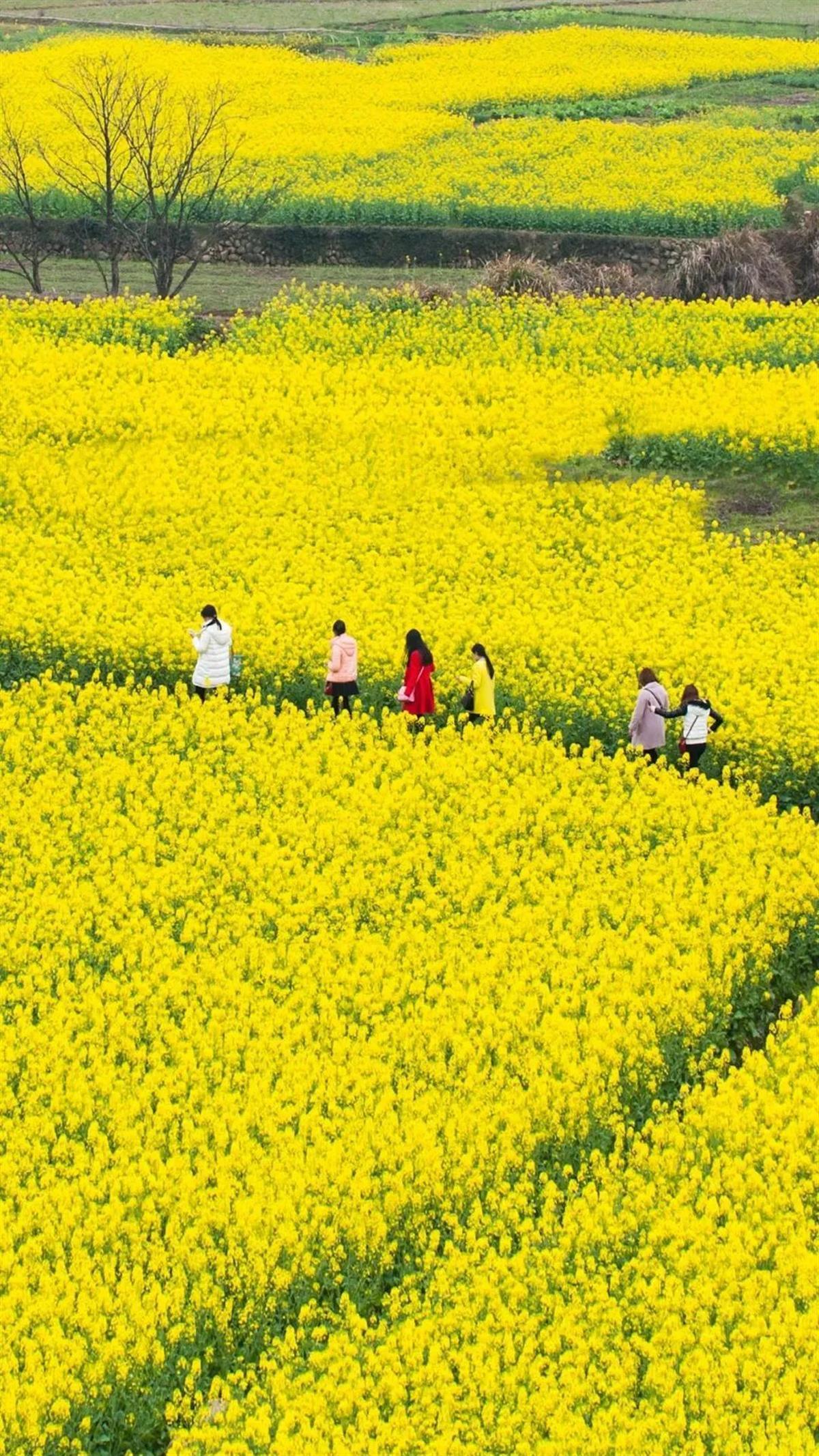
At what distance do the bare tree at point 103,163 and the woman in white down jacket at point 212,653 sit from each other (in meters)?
16.4

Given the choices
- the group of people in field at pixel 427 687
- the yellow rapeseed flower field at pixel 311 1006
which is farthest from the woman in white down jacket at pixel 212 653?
the yellow rapeseed flower field at pixel 311 1006

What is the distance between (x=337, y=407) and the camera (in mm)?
26312

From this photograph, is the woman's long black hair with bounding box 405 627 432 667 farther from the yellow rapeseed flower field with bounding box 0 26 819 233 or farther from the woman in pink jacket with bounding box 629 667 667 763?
the yellow rapeseed flower field with bounding box 0 26 819 233

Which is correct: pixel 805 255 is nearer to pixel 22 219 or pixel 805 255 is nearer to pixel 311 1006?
pixel 22 219

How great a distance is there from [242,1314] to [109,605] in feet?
35.3

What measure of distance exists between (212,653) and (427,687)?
214 cm

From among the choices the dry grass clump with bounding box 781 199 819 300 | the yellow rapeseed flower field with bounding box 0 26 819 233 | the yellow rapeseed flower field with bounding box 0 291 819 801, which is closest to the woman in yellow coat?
the yellow rapeseed flower field with bounding box 0 291 819 801

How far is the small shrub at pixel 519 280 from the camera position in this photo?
33156mm

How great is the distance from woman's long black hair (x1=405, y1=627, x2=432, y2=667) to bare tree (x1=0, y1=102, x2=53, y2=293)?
18.2 m

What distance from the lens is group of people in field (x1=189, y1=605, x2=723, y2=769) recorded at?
17.2 metres

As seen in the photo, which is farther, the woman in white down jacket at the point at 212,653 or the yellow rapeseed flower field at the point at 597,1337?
the woman in white down jacket at the point at 212,653

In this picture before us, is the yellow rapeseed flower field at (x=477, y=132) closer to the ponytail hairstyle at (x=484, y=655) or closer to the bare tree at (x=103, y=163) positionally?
the bare tree at (x=103, y=163)

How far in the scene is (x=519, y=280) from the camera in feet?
109

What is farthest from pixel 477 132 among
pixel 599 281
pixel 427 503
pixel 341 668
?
pixel 341 668
